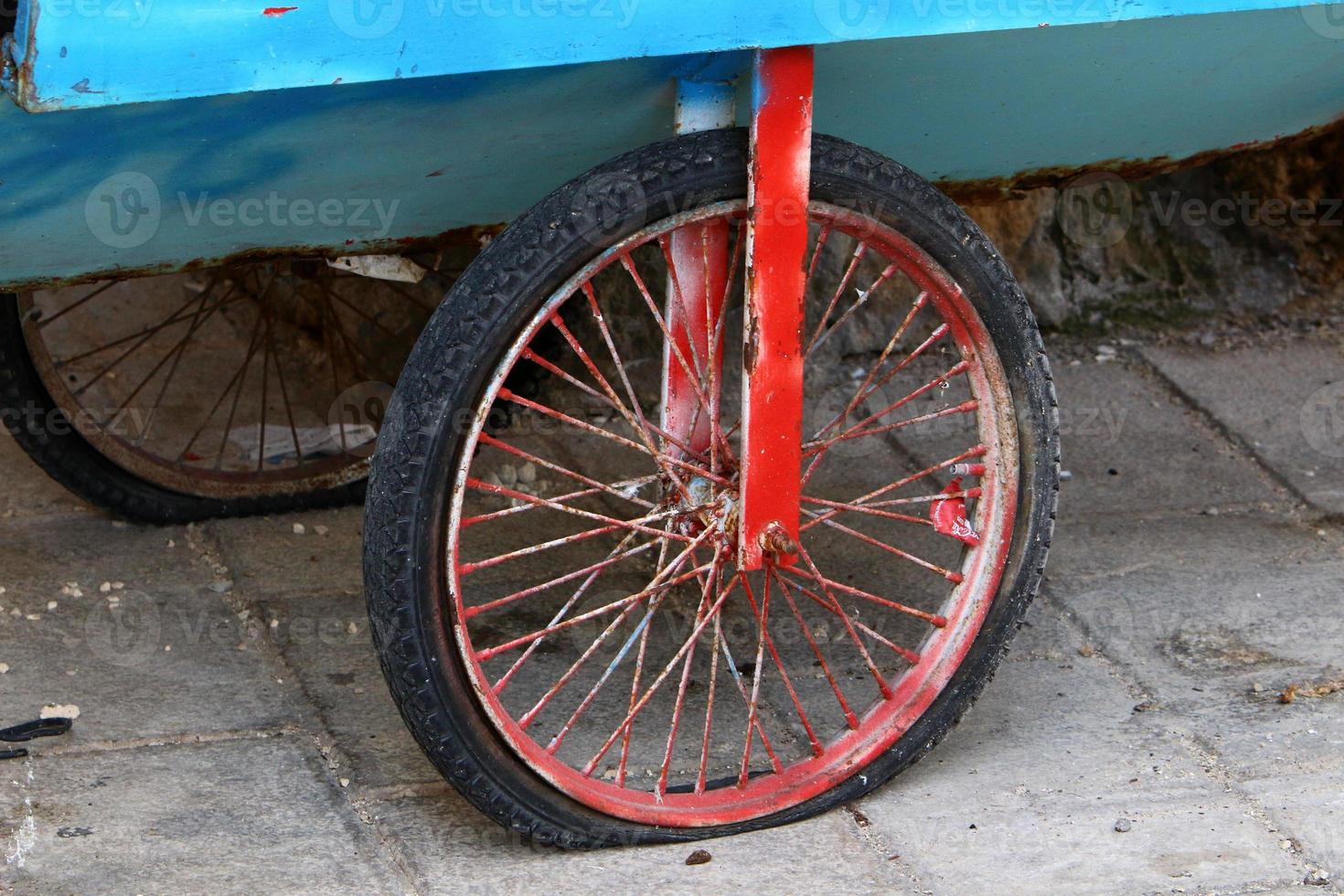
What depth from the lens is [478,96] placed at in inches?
78.0

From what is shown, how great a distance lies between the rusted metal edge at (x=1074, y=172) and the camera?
8.70 ft

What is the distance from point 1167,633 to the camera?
288 cm

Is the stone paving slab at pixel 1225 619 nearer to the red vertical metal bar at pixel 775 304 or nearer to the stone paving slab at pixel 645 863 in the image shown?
the stone paving slab at pixel 645 863

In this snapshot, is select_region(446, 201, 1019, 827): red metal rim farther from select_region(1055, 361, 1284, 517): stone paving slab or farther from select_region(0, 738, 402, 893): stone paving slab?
select_region(1055, 361, 1284, 517): stone paving slab

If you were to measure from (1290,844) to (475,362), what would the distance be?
4.38 ft

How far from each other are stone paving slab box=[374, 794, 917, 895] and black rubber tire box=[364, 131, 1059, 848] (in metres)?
0.05

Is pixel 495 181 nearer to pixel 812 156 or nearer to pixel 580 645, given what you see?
pixel 812 156

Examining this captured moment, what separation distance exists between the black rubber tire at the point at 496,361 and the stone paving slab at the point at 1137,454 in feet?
4.27

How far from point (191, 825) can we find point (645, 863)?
2.12 ft

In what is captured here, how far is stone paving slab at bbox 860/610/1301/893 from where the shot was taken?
222 cm

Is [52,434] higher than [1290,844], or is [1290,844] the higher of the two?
[52,434]

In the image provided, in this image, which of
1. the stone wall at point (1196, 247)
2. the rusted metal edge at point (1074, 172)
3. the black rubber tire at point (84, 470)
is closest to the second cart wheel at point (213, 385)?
the black rubber tire at point (84, 470)

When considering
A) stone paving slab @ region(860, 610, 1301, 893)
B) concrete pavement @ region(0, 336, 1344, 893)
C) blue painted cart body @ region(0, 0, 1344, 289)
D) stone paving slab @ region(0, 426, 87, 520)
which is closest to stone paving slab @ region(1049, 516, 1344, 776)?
concrete pavement @ region(0, 336, 1344, 893)

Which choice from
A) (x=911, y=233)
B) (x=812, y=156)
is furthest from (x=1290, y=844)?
(x=812, y=156)
